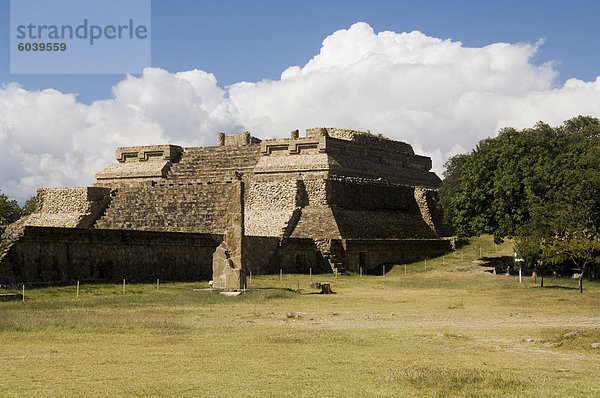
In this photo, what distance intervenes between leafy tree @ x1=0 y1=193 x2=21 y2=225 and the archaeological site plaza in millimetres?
7750

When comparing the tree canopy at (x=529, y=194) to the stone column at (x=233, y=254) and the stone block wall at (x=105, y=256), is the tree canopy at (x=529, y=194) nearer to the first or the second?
the stone column at (x=233, y=254)

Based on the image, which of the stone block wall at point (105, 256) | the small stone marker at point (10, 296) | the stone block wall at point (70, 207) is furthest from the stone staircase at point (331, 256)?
the small stone marker at point (10, 296)

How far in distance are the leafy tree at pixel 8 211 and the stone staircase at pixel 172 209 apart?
10940mm

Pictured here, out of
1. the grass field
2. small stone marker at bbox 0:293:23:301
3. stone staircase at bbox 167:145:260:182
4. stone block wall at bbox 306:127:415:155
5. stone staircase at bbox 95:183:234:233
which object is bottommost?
the grass field

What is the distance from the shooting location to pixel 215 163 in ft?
154

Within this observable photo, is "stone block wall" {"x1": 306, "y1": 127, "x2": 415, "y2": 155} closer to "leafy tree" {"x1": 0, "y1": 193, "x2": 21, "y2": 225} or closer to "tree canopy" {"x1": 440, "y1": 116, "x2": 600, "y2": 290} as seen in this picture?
"tree canopy" {"x1": 440, "y1": 116, "x2": 600, "y2": 290}

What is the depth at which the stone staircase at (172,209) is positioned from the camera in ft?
131

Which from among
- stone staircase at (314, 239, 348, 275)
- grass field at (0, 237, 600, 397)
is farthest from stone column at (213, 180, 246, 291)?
stone staircase at (314, 239, 348, 275)

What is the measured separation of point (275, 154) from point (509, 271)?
15083mm

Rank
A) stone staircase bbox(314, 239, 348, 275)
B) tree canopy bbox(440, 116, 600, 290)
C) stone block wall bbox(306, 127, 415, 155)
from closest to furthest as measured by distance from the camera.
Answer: tree canopy bbox(440, 116, 600, 290) → stone staircase bbox(314, 239, 348, 275) → stone block wall bbox(306, 127, 415, 155)

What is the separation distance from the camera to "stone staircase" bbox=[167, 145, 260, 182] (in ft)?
149

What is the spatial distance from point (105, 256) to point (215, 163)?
61.8 feet

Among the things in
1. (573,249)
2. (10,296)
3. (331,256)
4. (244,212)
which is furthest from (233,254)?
(573,249)

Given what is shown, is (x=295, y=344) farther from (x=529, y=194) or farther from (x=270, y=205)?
(x=270, y=205)
